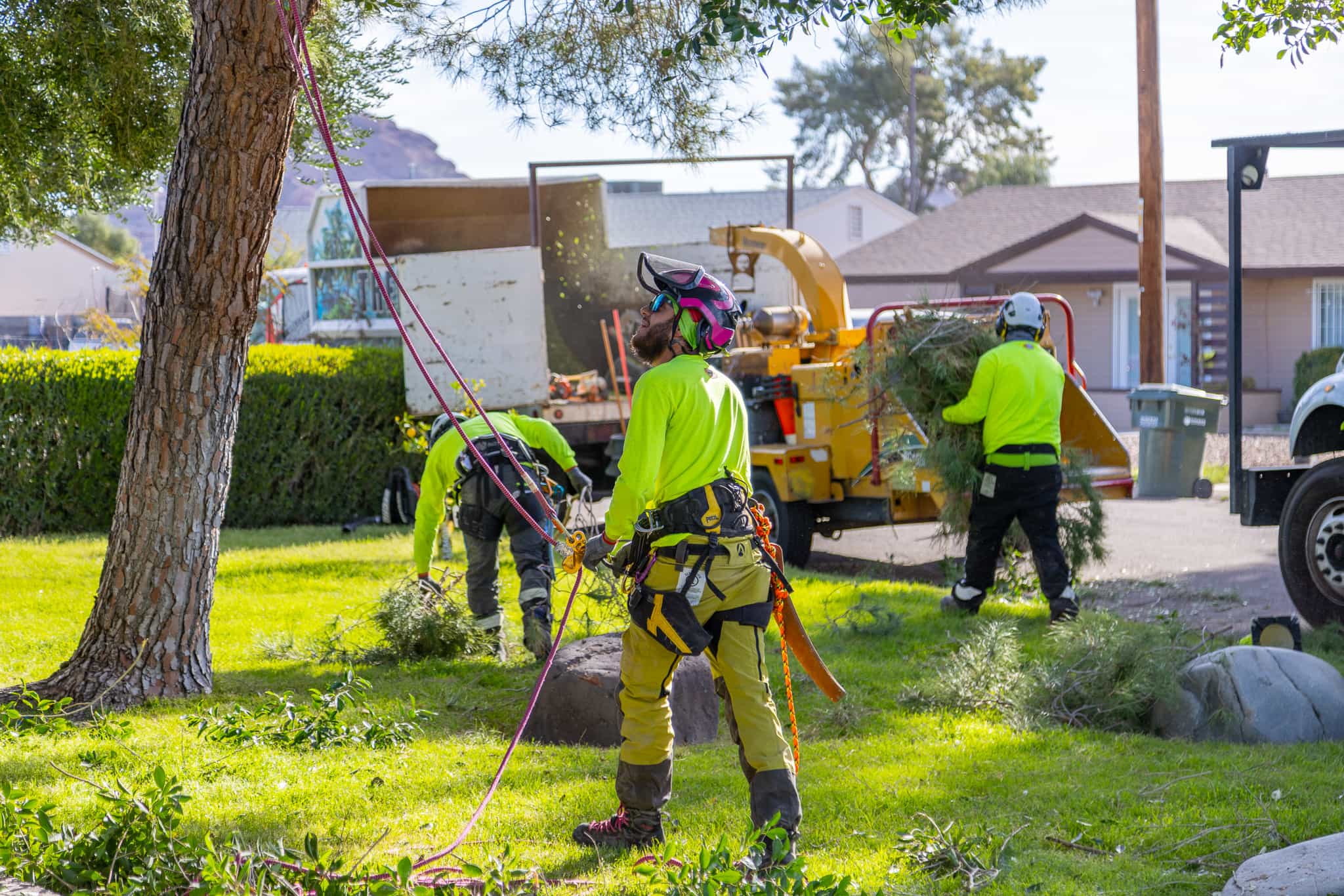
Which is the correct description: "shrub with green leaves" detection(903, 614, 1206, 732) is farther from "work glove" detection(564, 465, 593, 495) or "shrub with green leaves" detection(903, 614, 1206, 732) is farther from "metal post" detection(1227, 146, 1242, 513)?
"work glove" detection(564, 465, 593, 495)

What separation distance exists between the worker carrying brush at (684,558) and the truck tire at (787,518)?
5659 millimetres

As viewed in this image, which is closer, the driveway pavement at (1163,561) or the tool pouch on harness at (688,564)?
the tool pouch on harness at (688,564)

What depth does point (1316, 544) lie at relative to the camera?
754 cm

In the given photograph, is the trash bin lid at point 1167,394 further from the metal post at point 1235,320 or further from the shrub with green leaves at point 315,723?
the shrub with green leaves at point 315,723

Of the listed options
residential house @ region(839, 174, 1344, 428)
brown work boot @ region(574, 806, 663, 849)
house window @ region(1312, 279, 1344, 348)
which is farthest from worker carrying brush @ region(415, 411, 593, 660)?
house window @ region(1312, 279, 1344, 348)

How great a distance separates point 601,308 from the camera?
15.1 metres

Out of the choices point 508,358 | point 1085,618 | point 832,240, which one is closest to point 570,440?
point 508,358

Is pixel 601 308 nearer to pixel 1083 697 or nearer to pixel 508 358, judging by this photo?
pixel 508 358

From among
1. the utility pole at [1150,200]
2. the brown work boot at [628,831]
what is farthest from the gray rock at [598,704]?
the utility pole at [1150,200]

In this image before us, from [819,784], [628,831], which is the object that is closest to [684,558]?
[628,831]

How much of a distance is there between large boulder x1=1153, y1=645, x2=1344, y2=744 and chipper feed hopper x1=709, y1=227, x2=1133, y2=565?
9.63 ft

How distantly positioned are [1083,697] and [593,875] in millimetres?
2891

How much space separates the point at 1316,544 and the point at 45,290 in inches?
1135

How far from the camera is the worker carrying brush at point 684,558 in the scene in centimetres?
414
